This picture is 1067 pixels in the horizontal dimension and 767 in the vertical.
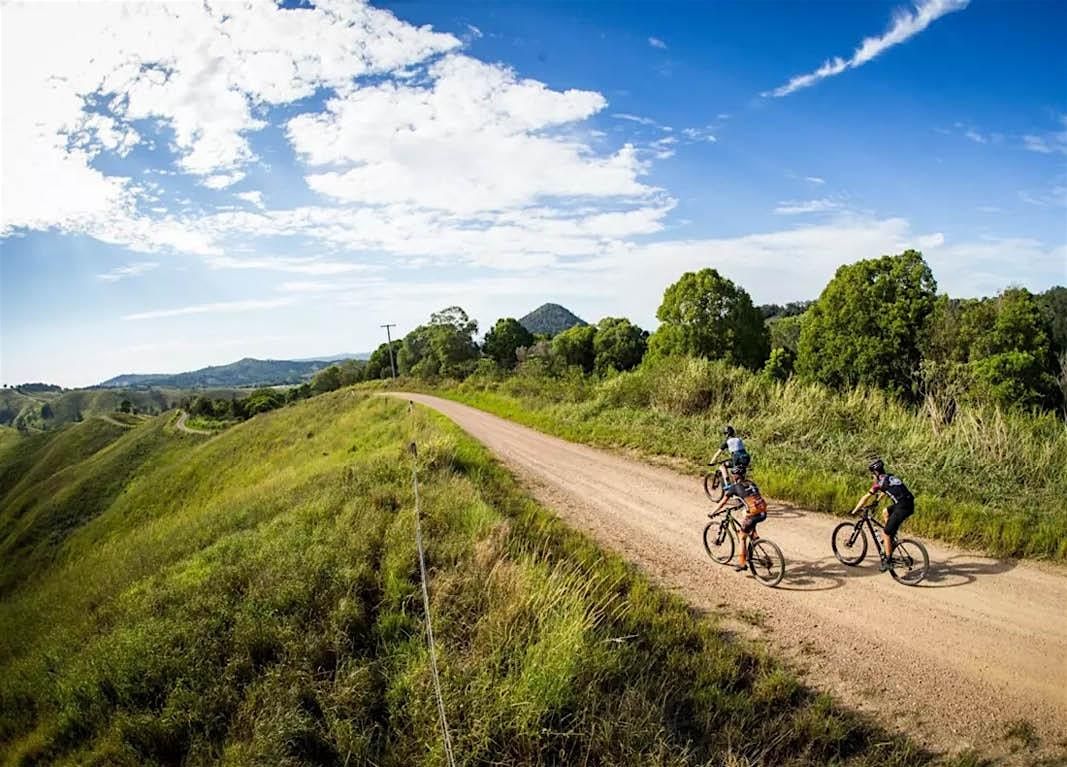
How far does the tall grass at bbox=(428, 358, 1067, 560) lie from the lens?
9.45m

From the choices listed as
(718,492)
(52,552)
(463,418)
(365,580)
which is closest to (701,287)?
(463,418)

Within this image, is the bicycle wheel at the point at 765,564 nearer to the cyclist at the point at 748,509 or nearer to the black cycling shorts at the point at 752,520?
the cyclist at the point at 748,509

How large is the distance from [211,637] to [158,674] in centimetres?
62

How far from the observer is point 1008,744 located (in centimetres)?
510

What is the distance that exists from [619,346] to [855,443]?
191 feet

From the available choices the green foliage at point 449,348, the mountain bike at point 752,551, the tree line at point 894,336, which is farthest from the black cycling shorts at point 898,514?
the green foliage at point 449,348

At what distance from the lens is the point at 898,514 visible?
7.95 m

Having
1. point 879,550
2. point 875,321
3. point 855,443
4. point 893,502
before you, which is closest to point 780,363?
point 875,321

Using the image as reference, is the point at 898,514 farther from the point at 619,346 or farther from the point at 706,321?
the point at 619,346

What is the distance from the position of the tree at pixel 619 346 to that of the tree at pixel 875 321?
122ft

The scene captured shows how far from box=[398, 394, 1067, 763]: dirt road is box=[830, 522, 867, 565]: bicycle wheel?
163 millimetres

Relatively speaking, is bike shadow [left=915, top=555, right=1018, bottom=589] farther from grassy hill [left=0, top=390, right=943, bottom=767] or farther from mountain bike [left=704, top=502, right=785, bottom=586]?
grassy hill [left=0, top=390, right=943, bottom=767]

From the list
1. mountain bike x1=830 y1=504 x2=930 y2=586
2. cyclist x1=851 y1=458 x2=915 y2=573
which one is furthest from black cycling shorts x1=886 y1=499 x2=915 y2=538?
mountain bike x1=830 y1=504 x2=930 y2=586

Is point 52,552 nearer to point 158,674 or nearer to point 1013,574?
point 158,674
